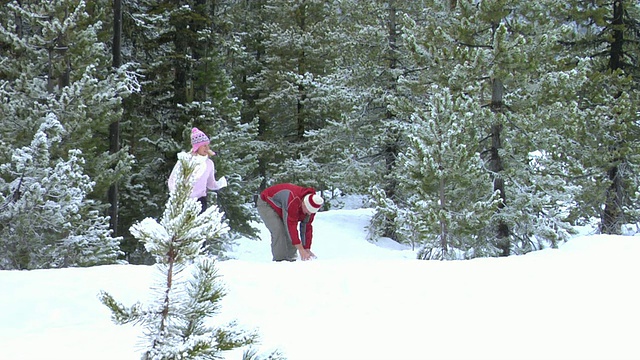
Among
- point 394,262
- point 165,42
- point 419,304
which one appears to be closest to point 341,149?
point 165,42

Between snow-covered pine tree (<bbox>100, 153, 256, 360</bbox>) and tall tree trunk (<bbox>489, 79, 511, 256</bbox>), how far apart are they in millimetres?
9701

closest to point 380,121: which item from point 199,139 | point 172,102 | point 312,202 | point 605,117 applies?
point 172,102

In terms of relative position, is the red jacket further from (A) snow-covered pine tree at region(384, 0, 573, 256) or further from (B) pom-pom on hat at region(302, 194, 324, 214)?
(A) snow-covered pine tree at region(384, 0, 573, 256)

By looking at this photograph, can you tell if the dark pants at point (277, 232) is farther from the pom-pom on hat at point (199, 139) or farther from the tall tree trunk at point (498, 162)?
the tall tree trunk at point (498, 162)

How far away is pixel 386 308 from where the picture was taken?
5.94m

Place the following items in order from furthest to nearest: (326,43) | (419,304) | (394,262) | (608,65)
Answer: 1. (326,43)
2. (608,65)
3. (394,262)
4. (419,304)

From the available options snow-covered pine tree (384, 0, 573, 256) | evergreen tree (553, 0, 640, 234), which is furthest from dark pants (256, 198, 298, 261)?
evergreen tree (553, 0, 640, 234)

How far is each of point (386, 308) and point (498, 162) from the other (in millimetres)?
6786

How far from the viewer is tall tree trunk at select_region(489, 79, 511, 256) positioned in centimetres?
1165

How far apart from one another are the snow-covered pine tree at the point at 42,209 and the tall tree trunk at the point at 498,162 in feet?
24.0

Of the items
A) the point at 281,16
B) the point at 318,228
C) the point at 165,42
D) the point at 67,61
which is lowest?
the point at 318,228

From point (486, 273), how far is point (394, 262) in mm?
1180

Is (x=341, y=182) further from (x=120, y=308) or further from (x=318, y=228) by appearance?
(x=120, y=308)

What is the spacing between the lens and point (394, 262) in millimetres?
7371
